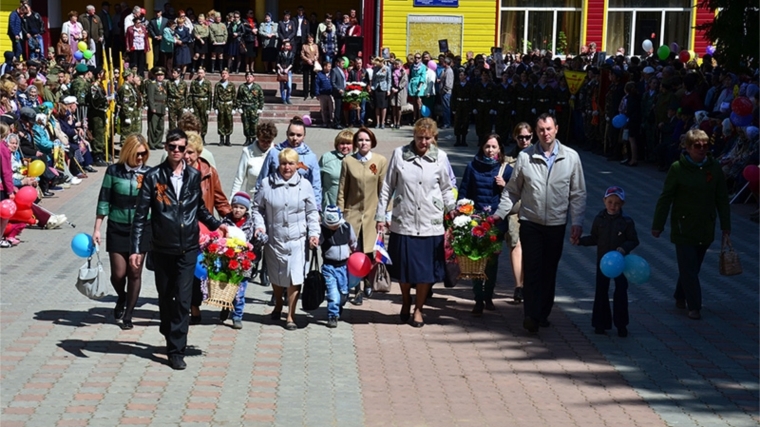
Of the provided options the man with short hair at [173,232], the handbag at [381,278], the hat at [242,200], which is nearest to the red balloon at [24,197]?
the hat at [242,200]

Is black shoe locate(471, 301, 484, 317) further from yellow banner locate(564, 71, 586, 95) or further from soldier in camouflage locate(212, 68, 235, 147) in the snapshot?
yellow banner locate(564, 71, 586, 95)

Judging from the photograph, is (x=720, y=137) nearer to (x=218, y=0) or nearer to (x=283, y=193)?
(x=283, y=193)

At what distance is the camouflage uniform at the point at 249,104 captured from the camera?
26.5m

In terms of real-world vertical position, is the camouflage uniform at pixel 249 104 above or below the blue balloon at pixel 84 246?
above

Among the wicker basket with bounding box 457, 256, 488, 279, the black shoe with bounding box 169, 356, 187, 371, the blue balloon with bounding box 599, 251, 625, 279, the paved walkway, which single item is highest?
the blue balloon with bounding box 599, 251, 625, 279

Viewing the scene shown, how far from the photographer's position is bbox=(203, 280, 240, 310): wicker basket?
34.0 ft

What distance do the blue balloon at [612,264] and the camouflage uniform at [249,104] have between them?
17027 millimetres

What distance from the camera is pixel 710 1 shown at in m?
18.5

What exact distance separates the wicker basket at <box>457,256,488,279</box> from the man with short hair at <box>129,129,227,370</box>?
2.71 m

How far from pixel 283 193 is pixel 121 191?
1.41 meters

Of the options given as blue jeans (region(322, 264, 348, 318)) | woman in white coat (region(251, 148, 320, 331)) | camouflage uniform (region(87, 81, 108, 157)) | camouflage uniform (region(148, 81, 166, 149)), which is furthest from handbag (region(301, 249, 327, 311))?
camouflage uniform (region(148, 81, 166, 149))

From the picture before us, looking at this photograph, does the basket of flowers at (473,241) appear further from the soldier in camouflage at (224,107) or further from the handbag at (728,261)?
the soldier in camouflage at (224,107)

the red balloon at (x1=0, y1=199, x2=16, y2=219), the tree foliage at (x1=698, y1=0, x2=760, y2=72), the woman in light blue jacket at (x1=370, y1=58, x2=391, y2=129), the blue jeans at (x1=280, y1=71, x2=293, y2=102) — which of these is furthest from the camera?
the blue jeans at (x1=280, y1=71, x2=293, y2=102)

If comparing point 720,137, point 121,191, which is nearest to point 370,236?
point 121,191
